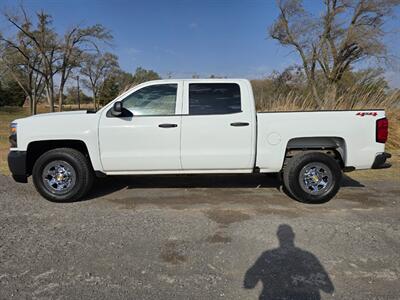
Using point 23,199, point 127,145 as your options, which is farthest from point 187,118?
point 23,199

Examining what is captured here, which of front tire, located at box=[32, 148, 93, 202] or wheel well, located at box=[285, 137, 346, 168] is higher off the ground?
wheel well, located at box=[285, 137, 346, 168]

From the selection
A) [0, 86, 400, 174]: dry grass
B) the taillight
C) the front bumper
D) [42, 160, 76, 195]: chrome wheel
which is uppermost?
[0, 86, 400, 174]: dry grass

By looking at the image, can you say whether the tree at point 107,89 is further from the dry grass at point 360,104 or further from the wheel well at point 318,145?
the wheel well at point 318,145

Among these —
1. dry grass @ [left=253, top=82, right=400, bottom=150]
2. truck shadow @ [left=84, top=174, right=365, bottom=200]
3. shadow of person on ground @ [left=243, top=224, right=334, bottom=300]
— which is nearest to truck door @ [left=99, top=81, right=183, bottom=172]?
truck shadow @ [left=84, top=174, right=365, bottom=200]

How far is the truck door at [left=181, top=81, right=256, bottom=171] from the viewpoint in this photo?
190 inches

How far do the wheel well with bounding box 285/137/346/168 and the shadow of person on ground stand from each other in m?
1.93

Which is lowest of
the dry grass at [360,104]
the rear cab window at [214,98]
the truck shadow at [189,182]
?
the truck shadow at [189,182]

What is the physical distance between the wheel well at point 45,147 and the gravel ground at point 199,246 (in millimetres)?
667

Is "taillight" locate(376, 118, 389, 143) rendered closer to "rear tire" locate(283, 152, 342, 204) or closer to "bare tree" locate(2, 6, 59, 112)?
"rear tire" locate(283, 152, 342, 204)

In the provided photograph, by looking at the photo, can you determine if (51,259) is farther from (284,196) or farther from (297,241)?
(284,196)

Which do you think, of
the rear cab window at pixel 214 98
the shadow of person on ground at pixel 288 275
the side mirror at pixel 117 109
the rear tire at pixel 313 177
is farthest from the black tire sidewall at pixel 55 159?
the rear tire at pixel 313 177

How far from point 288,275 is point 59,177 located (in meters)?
3.82

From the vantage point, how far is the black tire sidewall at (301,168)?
4930 mm

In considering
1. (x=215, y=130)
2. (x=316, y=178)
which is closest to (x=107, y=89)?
(x=215, y=130)
